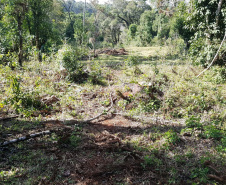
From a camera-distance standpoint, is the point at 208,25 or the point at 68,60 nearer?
the point at 68,60

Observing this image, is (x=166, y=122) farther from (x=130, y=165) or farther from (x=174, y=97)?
(x=130, y=165)

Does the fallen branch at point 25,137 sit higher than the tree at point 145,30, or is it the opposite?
the tree at point 145,30

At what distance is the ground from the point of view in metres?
2.74

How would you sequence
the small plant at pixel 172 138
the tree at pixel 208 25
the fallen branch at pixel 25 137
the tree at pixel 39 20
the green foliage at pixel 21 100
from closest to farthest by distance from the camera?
the fallen branch at pixel 25 137
the small plant at pixel 172 138
the green foliage at pixel 21 100
the tree at pixel 208 25
the tree at pixel 39 20

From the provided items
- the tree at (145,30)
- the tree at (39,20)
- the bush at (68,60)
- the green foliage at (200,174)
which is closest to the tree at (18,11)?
the tree at (39,20)

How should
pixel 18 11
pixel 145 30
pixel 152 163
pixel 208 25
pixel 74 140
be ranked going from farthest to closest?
1. pixel 145 30
2. pixel 18 11
3. pixel 208 25
4. pixel 74 140
5. pixel 152 163

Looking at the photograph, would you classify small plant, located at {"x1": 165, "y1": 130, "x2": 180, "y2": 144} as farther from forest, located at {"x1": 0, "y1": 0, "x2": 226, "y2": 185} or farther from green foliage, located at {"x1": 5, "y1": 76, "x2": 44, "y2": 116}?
green foliage, located at {"x1": 5, "y1": 76, "x2": 44, "y2": 116}

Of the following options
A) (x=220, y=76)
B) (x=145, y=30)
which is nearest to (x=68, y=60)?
(x=220, y=76)

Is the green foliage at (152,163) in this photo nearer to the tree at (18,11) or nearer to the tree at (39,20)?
the tree at (18,11)

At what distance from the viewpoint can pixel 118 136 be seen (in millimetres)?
4016

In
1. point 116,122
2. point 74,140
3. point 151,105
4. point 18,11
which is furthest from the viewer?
point 18,11

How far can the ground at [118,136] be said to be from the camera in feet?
8.99

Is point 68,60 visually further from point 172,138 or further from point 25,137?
point 172,138

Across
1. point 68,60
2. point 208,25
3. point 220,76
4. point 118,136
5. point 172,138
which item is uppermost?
point 208,25
